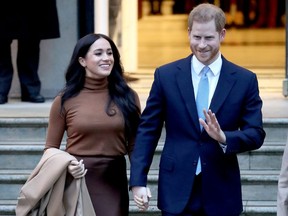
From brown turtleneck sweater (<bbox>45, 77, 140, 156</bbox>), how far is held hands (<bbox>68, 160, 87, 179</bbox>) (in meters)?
0.23

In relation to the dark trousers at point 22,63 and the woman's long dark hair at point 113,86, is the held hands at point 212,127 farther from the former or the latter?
the dark trousers at point 22,63

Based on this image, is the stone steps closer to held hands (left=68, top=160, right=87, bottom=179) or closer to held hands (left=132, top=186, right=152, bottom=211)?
held hands (left=68, top=160, right=87, bottom=179)

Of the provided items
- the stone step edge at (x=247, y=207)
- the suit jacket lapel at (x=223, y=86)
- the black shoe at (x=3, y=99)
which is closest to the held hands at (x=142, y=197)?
the suit jacket lapel at (x=223, y=86)

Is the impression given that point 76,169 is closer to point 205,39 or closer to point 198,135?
point 198,135

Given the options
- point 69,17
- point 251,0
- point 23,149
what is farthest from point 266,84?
point 251,0

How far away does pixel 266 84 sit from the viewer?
11562 millimetres

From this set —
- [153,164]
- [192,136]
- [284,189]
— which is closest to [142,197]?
[192,136]

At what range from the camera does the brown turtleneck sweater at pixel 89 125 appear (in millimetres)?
6285

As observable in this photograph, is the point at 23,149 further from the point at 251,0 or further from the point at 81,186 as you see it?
the point at 251,0

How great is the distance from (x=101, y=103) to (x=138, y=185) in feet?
2.70

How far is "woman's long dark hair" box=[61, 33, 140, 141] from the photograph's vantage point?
6.34 m

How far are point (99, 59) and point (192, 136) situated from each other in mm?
958

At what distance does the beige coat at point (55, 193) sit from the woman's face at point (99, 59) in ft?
1.92

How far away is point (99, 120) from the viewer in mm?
6285
